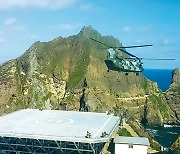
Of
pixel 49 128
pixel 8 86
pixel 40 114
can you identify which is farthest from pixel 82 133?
pixel 8 86

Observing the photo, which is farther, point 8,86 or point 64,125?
point 8,86

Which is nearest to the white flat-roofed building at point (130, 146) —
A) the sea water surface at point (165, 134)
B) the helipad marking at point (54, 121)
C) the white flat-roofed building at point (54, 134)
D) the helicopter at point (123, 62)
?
the white flat-roofed building at point (54, 134)

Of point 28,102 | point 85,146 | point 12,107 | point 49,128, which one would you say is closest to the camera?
point 85,146

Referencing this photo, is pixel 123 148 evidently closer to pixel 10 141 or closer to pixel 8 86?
pixel 10 141

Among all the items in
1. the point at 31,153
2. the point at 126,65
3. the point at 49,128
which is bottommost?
the point at 31,153

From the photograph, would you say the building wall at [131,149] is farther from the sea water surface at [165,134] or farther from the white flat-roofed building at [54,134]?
the sea water surface at [165,134]

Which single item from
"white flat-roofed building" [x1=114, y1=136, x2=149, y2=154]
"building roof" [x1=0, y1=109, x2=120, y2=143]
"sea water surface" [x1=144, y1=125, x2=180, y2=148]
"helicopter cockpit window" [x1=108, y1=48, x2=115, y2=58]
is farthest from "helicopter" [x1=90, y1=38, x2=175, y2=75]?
"sea water surface" [x1=144, y1=125, x2=180, y2=148]

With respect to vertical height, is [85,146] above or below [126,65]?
below
